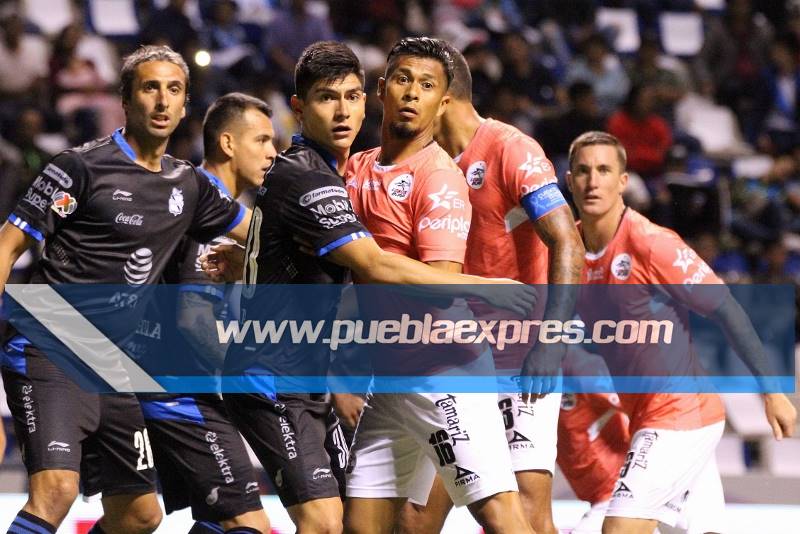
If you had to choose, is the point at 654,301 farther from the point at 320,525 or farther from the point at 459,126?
the point at 320,525

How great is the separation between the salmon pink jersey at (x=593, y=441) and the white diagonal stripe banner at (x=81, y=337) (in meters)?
2.04

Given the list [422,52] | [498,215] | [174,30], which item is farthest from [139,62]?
[174,30]

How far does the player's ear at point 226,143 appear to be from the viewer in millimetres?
6348

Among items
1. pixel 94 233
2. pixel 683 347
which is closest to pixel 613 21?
pixel 683 347

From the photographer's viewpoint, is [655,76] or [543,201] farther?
[655,76]

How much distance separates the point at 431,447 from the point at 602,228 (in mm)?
1746

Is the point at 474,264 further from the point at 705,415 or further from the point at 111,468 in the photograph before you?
the point at 111,468

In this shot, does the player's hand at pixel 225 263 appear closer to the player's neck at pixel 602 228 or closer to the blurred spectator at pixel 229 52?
the player's neck at pixel 602 228

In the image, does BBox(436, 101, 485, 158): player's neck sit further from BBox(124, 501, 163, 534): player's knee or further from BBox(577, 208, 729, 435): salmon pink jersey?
BBox(124, 501, 163, 534): player's knee

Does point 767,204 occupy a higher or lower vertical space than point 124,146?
higher

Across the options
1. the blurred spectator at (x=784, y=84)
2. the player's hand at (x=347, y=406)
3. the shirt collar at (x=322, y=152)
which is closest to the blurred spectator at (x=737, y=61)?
the blurred spectator at (x=784, y=84)

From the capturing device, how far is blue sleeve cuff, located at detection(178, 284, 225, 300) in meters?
5.91

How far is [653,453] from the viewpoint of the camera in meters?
5.59

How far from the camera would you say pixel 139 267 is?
551 centimetres
